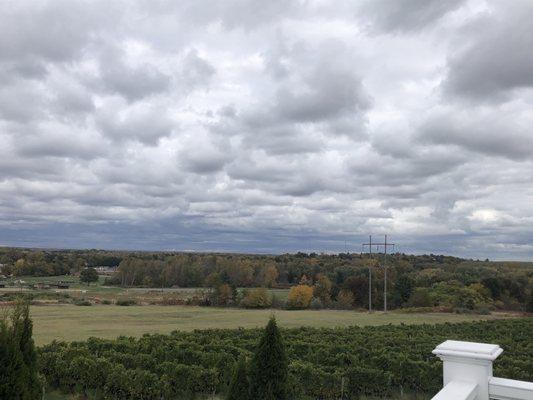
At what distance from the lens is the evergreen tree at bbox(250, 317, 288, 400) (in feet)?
22.2

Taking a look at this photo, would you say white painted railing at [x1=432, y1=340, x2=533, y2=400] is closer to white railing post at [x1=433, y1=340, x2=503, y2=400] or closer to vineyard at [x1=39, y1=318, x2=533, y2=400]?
white railing post at [x1=433, y1=340, x2=503, y2=400]

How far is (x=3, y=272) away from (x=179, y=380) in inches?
3913

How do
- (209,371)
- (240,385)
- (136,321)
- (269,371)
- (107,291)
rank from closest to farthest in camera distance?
1. (240,385)
2. (269,371)
3. (209,371)
4. (136,321)
5. (107,291)

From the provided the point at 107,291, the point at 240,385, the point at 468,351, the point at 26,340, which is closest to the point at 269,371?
the point at 240,385

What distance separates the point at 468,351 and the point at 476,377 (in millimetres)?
161

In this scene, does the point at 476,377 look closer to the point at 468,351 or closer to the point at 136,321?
the point at 468,351

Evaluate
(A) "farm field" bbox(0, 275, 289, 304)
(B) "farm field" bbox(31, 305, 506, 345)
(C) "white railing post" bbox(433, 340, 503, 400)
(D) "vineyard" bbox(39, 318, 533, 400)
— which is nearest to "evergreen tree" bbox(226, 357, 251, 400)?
(C) "white railing post" bbox(433, 340, 503, 400)

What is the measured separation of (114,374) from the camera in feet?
50.1

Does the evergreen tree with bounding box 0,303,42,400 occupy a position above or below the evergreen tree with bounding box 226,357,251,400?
above

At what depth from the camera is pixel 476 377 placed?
3193 millimetres

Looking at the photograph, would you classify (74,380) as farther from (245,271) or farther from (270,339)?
(245,271)

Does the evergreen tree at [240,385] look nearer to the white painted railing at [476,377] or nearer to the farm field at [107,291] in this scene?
the white painted railing at [476,377]

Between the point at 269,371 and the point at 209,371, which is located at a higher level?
the point at 269,371

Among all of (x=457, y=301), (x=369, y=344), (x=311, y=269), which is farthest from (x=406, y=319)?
(x=311, y=269)
